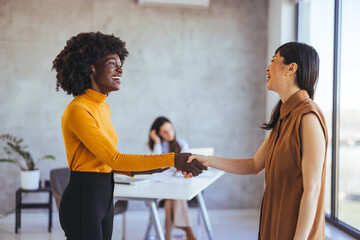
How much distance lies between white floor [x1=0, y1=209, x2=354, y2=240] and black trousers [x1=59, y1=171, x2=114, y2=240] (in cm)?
249

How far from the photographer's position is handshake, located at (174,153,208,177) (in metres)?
1.93

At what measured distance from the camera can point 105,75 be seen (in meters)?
1.83

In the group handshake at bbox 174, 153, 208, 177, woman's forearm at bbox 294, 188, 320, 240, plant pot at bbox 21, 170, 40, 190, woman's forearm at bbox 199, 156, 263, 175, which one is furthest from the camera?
plant pot at bbox 21, 170, 40, 190

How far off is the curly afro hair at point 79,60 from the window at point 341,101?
2.58 metres

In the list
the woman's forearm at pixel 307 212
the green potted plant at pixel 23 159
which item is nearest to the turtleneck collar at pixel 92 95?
Answer: the woman's forearm at pixel 307 212

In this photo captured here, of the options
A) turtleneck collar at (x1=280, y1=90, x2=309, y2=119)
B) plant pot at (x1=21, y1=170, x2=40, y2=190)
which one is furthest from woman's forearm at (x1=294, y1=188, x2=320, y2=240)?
plant pot at (x1=21, y1=170, x2=40, y2=190)

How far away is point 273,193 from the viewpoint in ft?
5.40

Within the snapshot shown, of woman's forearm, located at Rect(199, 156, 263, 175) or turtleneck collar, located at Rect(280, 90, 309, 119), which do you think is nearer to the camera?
turtleneck collar, located at Rect(280, 90, 309, 119)

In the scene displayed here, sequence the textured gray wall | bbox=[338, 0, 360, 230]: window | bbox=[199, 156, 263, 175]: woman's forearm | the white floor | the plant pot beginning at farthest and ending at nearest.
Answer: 1. the textured gray wall
2. the plant pot
3. the white floor
4. bbox=[338, 0, 360, 230]: window
5. bbox=[199, 156, 263, 175]: woman's forearm

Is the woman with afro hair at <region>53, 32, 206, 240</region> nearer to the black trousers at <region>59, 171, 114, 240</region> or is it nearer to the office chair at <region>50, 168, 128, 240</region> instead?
the black trousers at <region>59, 171, 114, 240</region>

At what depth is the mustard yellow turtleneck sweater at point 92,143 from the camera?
166 cm

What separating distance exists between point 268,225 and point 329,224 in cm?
260

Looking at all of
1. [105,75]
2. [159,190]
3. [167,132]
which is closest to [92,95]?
[105,75]

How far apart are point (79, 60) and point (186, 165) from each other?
31.3 inches
